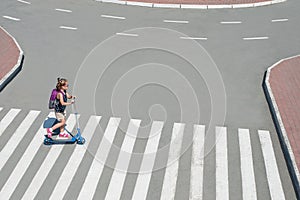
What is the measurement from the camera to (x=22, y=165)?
12570 mm

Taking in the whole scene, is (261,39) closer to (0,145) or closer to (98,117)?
(98,117)

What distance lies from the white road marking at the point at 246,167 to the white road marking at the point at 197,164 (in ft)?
3.91

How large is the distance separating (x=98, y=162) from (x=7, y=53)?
8.20 meters

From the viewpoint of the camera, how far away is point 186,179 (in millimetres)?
12219

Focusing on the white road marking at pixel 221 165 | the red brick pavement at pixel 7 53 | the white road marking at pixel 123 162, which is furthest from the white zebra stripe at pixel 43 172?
the red brick pavement at pixel 7 53

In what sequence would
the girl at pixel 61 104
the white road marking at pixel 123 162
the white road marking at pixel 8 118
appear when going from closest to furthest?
1. the white road marking at pixel 123 162
2. the girl at pixel 61 104
3. the white road marking at pixel 8 118

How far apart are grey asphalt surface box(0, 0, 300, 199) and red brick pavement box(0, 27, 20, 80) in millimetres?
475

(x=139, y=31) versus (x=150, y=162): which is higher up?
(x=139, y=31)

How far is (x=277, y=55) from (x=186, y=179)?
945 centimetres

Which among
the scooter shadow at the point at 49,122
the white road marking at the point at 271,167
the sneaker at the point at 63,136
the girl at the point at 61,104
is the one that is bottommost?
the white road marking at the point at 271,167

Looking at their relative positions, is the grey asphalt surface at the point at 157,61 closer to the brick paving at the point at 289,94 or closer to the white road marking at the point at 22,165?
the white road marking at the point at 22,165

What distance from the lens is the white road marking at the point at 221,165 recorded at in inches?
464

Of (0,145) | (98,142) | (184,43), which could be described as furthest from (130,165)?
(184,43)

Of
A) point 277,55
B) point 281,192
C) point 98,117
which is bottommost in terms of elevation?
point 281,192
